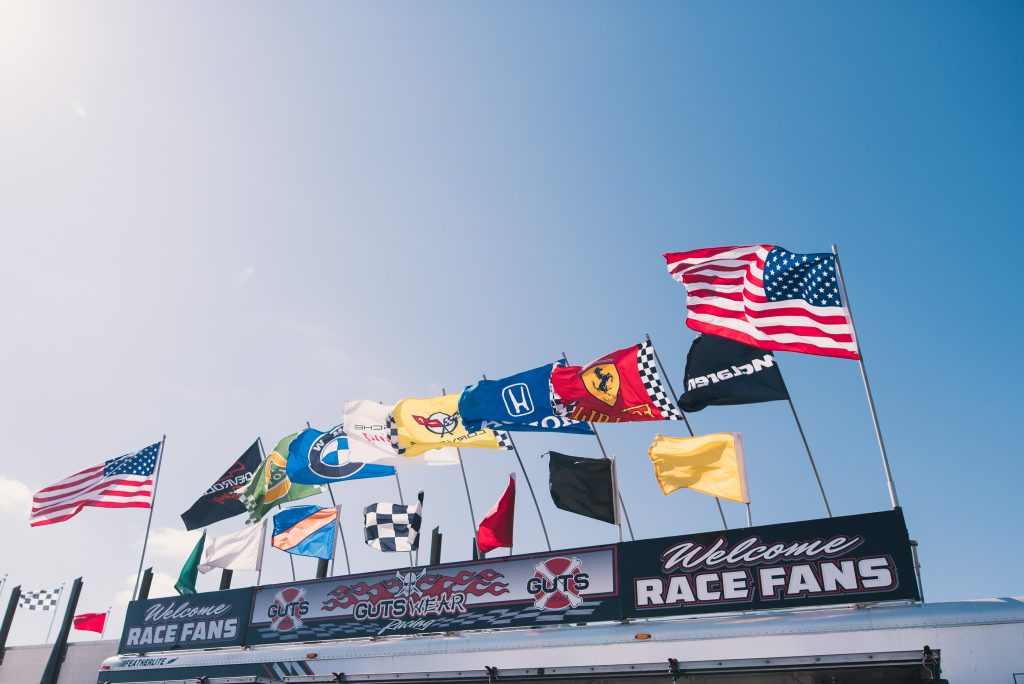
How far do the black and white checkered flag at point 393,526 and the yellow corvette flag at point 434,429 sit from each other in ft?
6.53

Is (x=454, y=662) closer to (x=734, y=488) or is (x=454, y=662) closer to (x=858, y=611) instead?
(x=734, y=488)

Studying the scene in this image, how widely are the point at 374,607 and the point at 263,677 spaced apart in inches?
106

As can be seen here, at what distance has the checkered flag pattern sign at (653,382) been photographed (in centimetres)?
1496

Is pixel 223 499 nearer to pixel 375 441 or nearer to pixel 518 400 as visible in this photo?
pixel 375 441

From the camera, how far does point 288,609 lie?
16656mm

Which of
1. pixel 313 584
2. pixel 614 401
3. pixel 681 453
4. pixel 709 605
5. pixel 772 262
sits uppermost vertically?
pixel 772 262

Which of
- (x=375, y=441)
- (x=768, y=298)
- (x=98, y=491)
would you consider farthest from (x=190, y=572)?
(x=768, y=298)

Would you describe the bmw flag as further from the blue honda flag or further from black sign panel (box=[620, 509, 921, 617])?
black sign panel (box=[620, 509, 921, 617])

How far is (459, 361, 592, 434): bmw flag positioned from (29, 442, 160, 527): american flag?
1059 centimetres

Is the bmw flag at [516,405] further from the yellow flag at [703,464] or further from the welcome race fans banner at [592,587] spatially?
the welcome race fans banner at [592,587]

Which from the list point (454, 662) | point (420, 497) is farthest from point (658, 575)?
point (420, 497)

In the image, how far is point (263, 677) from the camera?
50.2 ft

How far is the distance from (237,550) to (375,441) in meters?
4.73

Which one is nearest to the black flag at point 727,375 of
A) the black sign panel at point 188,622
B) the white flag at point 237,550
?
the black sign panel at point 188,622
